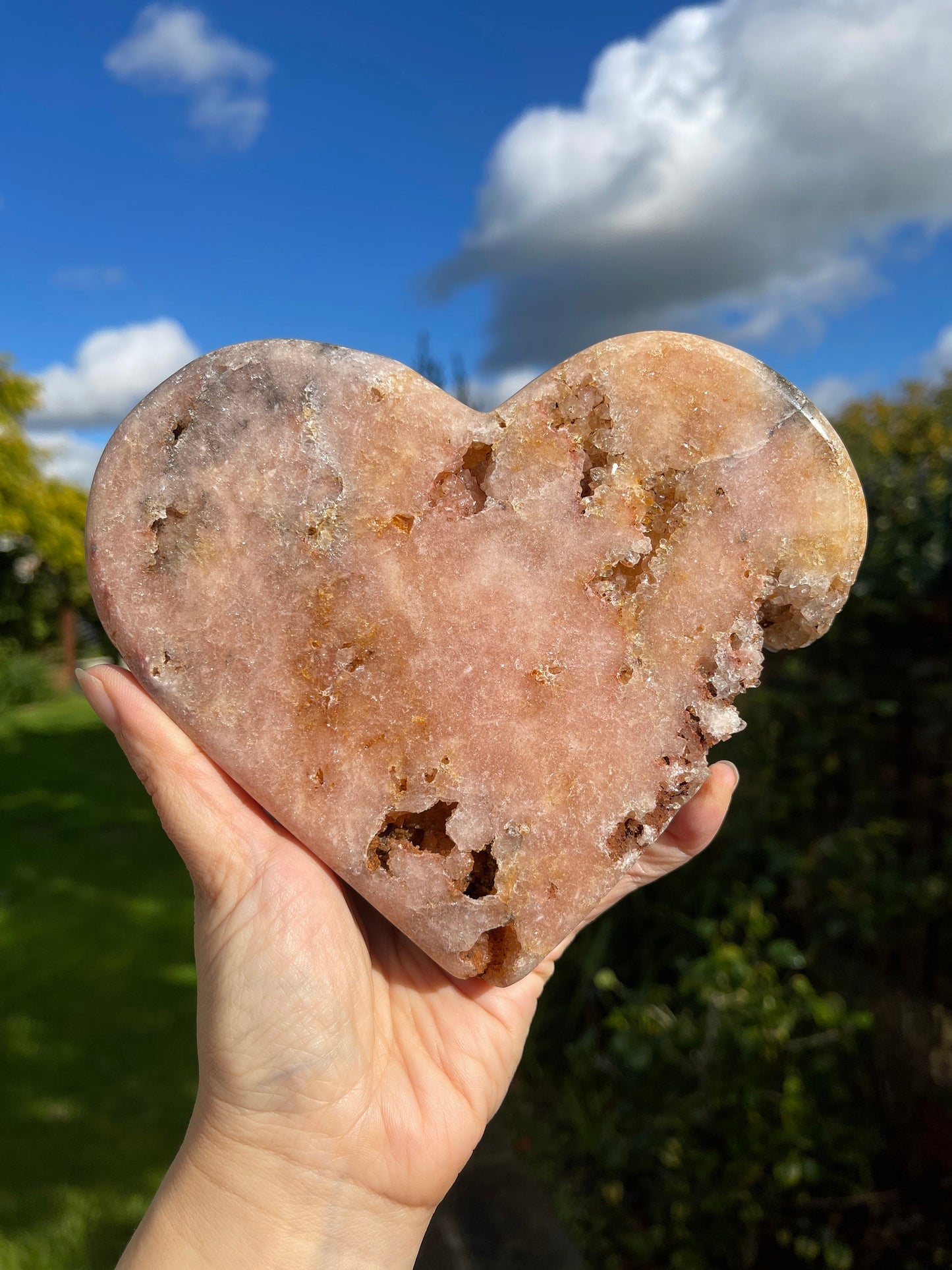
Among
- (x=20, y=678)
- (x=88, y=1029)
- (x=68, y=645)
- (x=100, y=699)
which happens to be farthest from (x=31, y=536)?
(x=100, y=699)

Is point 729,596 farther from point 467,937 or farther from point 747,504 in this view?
point 467,937

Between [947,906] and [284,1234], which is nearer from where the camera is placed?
[284,1234]

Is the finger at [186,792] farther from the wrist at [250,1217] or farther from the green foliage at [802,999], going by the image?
the green foliage at [802,999]

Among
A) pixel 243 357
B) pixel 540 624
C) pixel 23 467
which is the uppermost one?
pixel 23 467

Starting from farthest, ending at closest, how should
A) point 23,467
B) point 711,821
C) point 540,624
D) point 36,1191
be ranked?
point 23,467 < point 36,1191 < point 711,821 < point 540,624

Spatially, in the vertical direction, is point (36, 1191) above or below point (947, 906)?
below

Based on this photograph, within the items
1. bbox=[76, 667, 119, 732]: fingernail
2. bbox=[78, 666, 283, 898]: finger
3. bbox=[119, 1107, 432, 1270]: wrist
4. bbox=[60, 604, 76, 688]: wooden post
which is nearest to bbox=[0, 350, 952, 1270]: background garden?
bbox=[119, 1107, 432, 1270]: wrist

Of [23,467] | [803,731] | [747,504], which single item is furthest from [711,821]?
[23,467]

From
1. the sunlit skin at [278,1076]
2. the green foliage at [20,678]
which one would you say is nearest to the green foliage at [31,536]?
the green foliage at [20,678]
